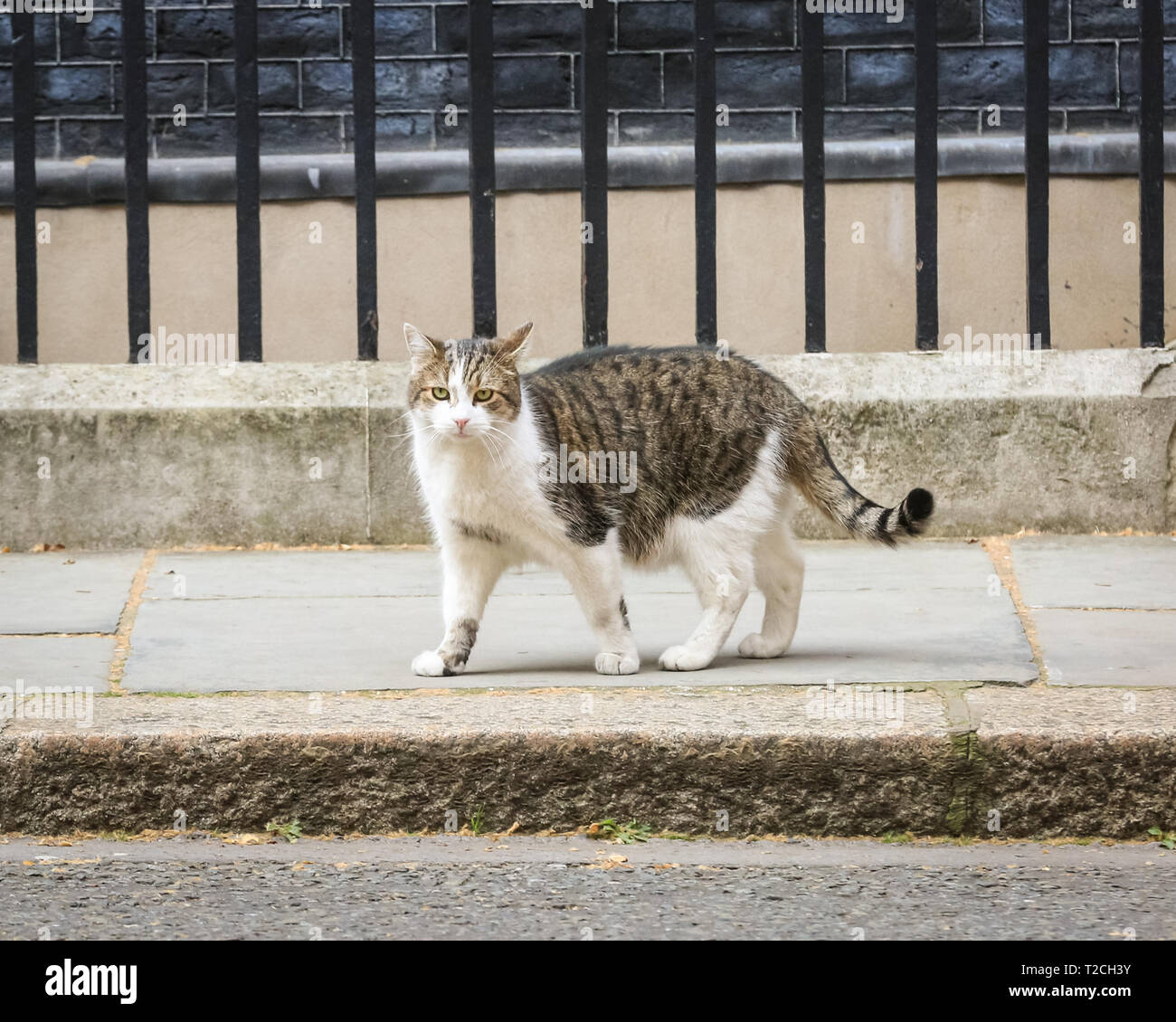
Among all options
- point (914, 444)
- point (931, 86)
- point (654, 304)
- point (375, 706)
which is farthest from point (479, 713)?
point (654, 304)

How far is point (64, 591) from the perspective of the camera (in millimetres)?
5125

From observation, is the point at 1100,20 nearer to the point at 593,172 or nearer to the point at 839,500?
the point at 593,172

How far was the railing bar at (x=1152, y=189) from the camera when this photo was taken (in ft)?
19.9

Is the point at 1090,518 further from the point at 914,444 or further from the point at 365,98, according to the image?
the point at 365,98

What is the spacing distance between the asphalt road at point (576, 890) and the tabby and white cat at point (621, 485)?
905mm

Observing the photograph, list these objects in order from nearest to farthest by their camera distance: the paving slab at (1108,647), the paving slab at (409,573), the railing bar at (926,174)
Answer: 1. the paving slab at (1108,647)
2. the paving slab at (409,573)
3. the railing bar at (926,174)

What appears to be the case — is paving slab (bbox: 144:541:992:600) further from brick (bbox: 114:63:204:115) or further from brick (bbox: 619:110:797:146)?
brick (bbox: 114:63:204:115)

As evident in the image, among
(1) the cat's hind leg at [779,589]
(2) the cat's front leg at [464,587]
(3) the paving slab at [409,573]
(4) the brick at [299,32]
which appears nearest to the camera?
(2) the cat's front leg at [464,587]

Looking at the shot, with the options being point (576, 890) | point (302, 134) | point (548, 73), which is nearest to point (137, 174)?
point (302, 134)

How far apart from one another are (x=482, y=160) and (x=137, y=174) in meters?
1.31

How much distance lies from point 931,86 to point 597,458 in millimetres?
2629

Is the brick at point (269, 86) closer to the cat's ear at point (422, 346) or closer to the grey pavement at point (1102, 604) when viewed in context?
the grey pavement at point (1102, 604)

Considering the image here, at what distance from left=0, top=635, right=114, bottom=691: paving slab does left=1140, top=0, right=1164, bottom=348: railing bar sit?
13.0 ft

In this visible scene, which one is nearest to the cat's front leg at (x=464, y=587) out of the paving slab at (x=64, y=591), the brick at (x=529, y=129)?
the paving slab at (x=64, y=591)
